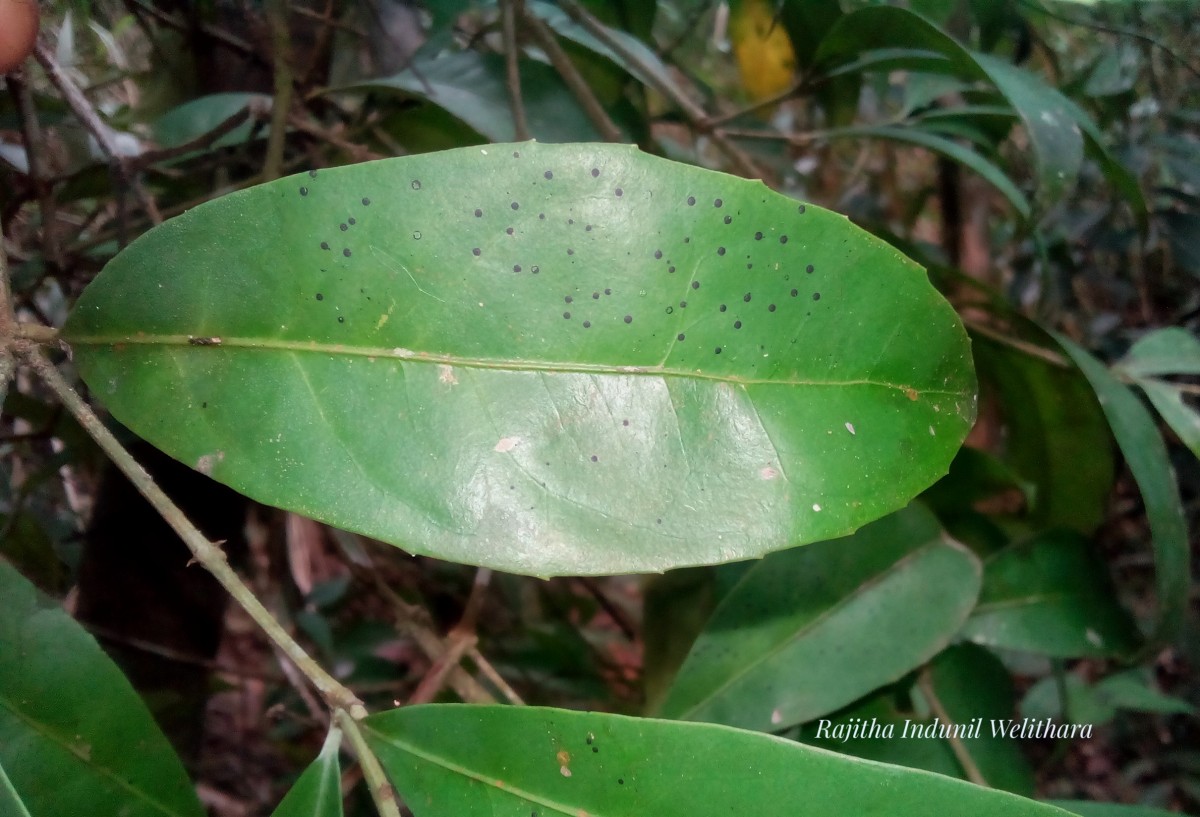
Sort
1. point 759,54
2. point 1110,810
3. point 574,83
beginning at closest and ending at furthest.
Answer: point 1110,810 < point 574,83 < point 759,54

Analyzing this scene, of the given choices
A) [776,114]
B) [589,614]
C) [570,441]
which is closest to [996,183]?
[570,441]

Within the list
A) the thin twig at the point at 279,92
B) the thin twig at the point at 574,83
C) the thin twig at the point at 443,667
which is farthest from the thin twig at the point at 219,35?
the thin twig at the point at 443,667

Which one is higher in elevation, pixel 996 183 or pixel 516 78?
pixel 516 78

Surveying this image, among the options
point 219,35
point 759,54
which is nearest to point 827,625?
point 219,35

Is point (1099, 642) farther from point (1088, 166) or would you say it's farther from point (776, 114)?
point (776, 114)

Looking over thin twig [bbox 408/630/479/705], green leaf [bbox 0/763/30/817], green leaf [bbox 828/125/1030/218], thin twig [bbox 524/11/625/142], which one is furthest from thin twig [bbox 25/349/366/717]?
green leaf [bbox 828/125/1030/218]

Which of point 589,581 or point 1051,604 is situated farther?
point 589,581

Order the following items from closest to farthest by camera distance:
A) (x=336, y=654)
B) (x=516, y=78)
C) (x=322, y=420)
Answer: (x=322, y=420) < (x=516, y=78) < (x=336, y=654)

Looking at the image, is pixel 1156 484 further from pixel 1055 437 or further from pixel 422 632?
pixel 422 632

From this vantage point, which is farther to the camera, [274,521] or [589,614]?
[589,614]
